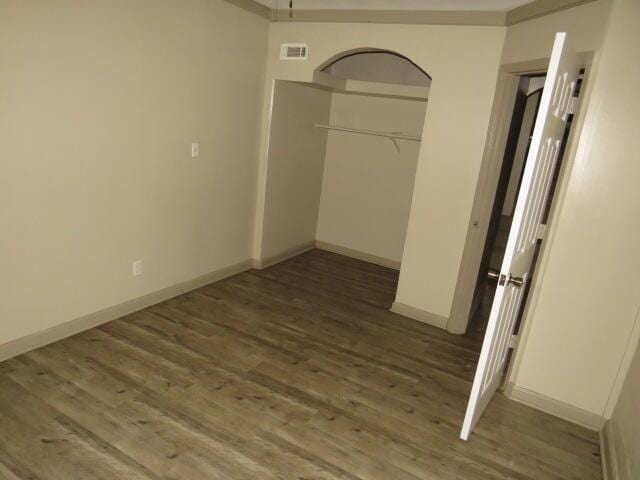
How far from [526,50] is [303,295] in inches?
101

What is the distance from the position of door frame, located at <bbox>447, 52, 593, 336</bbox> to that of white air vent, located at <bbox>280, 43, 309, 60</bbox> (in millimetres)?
1650

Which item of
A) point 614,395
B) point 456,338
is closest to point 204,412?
point 456,338

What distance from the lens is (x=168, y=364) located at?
268 cm

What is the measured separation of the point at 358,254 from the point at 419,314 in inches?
63.7

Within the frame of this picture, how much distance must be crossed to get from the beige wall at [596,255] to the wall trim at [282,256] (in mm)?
2602

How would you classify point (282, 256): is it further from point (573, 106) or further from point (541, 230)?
point (573, 106)

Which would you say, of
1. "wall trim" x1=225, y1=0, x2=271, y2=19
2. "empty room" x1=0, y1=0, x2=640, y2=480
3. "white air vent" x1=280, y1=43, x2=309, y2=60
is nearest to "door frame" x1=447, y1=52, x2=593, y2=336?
"empty room" x1=0, y1=0, x2=640, y2=480

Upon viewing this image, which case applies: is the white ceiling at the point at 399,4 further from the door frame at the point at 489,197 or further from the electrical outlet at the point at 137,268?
the electrical outlet at the point at 137,268

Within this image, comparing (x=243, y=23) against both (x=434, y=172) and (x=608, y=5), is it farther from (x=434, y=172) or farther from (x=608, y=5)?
(x=608, y=5)

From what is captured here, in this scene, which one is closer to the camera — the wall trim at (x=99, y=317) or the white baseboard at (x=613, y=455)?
the white baseboard at (x=613, y=455)

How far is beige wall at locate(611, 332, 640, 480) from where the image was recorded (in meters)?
2.00

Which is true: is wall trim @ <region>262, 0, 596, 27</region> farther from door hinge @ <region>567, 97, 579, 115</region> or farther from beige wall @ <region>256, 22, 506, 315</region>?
door hinge @ <region>567, 97, 579, 115</region>

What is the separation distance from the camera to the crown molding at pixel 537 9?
97.2 inches

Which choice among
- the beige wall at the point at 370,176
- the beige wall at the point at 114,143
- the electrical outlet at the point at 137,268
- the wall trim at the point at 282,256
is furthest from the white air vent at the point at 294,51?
the electrical outlet at the point at 137,268
